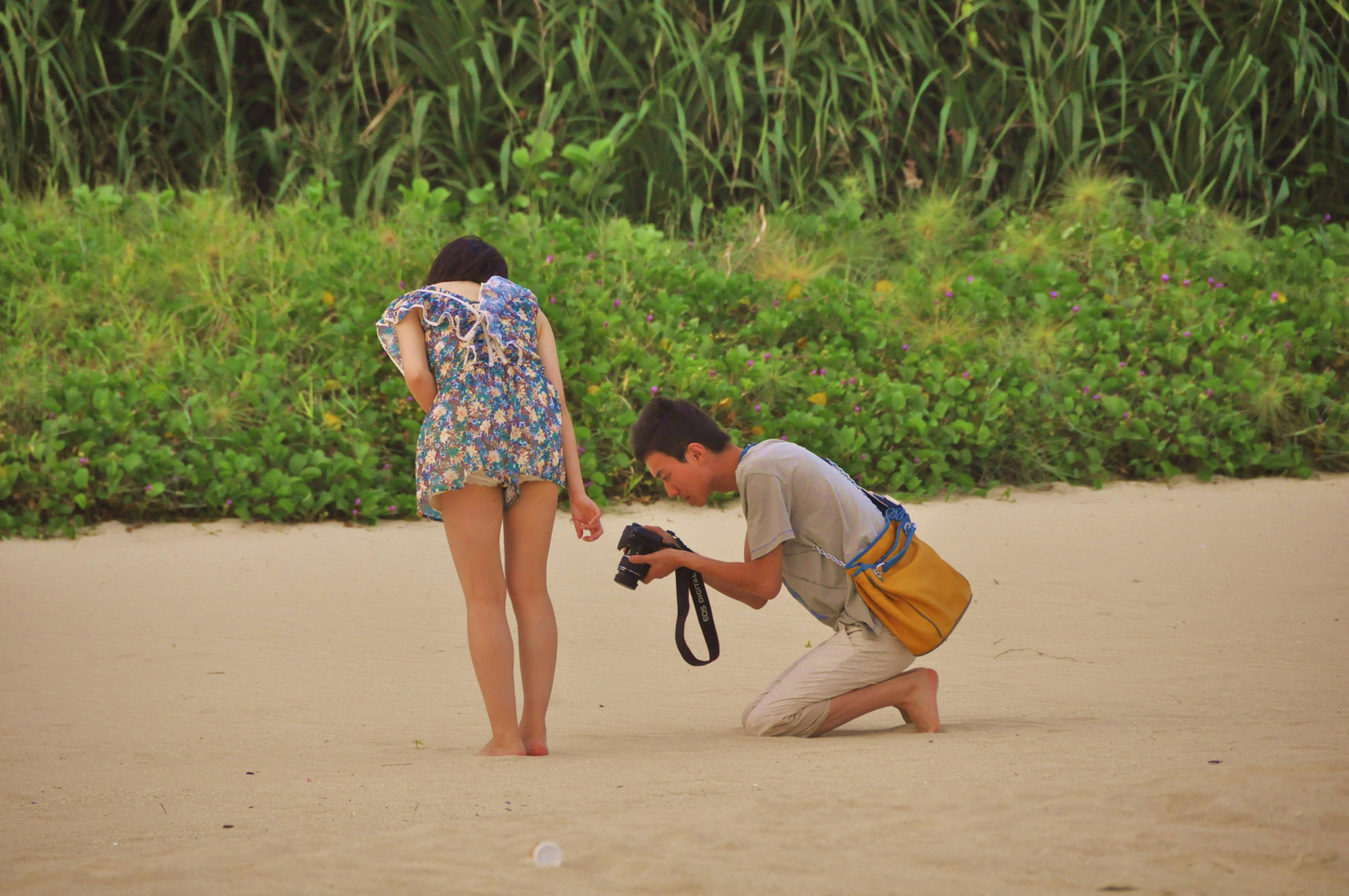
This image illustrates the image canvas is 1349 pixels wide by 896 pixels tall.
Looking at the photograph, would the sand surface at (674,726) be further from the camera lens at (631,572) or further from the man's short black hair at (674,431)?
the man's short black hair at (674,431)

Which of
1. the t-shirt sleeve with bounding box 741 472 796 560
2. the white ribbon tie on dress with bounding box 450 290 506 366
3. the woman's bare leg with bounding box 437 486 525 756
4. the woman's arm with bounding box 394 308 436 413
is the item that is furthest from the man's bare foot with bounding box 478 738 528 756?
the white ribbon tie on dress with bounding box 450 290 506 366

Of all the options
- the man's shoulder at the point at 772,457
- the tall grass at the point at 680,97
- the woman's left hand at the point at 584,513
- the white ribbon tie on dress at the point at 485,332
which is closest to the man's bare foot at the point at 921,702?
the man's shoulder at the point at 772,457

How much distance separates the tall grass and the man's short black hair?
189 inches

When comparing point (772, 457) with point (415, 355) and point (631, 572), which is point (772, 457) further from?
point (415, 355)

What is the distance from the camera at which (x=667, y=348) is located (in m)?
6.60

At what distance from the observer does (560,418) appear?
335cm

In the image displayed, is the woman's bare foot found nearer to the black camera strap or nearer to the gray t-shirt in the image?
the black camera strap

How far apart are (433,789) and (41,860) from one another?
801mm

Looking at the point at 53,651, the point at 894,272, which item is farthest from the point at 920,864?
the point at 894,272

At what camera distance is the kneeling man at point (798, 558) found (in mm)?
3277

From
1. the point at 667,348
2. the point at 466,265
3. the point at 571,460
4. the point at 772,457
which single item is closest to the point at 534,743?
the point at 571,460

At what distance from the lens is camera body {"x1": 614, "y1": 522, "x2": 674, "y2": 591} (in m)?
3.30

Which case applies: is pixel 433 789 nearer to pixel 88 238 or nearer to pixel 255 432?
pixel 255 432

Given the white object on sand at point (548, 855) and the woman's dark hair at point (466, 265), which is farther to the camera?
the woman's dark hair at point (466, 265)
